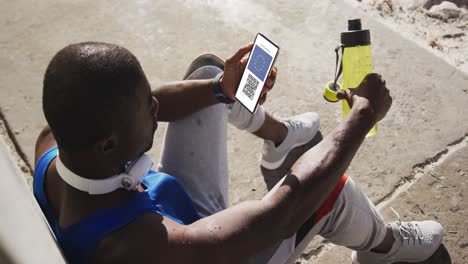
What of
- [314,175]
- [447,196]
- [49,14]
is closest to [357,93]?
[314,175]

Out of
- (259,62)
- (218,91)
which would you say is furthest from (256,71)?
(218,91)

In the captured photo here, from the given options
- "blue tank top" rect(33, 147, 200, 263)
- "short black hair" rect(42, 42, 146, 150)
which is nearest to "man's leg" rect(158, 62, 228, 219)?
"blue tank top" rect(33, 147, 200, 263)

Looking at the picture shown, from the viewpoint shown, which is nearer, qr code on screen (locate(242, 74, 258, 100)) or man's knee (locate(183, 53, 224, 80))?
qr code on screen (locate(242, 74, 258, 100))

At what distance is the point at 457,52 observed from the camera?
10.3ft

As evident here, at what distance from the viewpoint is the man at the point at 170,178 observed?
1277mm

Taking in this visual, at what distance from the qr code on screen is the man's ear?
0.71 m

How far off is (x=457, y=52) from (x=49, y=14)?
2550 mm

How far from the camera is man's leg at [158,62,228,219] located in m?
1.85

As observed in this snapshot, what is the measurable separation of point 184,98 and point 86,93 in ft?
2.38

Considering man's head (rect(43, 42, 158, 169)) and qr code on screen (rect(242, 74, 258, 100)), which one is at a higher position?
man's head (rect(43, 42, 158, 169))

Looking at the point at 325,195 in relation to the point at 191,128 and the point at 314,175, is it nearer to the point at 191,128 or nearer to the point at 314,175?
the point at 314,175

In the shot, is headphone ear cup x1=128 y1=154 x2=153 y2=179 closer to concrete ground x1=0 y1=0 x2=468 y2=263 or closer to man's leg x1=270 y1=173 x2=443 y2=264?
man's leg x1=270 y1=173 x2=443 y2=264

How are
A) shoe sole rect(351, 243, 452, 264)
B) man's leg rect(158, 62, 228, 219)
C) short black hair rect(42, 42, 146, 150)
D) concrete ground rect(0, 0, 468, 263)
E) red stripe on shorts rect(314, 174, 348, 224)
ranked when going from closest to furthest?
1. short black hair rect(42, 42, 146, 150)
2. red stripe on shorts rect(314, 174, 348, 224)
3. man's leg rect(158, 62, 228, 219)
4. shoe sole rect(351, 243, 452, 264)
5. concrete ground rect(0, 0, 468, 263)

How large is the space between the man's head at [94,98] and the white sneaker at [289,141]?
1281 mm
